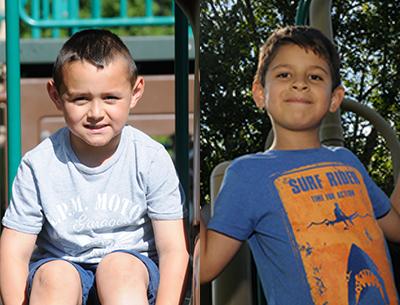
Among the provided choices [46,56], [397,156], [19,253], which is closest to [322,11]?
[397,156]

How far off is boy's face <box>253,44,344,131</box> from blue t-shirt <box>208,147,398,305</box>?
0.21ft

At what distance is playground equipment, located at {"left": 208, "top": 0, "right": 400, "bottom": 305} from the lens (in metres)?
1.83

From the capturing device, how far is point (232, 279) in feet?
6.05

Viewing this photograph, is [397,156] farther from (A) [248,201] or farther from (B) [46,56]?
(B) [46,56]

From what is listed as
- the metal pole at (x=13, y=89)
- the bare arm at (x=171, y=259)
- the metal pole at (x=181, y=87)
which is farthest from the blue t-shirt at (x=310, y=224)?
the metal pole at (x=13, y=89)

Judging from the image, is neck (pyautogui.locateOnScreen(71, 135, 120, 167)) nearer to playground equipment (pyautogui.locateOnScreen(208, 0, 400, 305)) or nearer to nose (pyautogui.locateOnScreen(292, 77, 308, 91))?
playground equipment (pyautogui.locateOnScreen(208, 0, 400, 305))

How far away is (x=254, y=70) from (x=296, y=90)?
9 centimetres

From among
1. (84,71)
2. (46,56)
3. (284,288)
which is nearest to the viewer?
(284,288)

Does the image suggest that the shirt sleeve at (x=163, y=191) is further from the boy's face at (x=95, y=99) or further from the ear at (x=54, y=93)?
the ear at (x=54, y=93)

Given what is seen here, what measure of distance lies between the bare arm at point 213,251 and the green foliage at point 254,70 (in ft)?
0.25

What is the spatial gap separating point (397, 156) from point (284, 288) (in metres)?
0.33

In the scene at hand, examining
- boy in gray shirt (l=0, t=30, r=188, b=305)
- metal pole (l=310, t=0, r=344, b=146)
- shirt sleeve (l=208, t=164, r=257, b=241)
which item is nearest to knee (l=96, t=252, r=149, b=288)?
boy in gray shirt (l=0, t=30, r=188, b=305)

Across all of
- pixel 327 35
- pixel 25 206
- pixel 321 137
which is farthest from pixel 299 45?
pixel 25 206

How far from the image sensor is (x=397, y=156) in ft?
6.06
